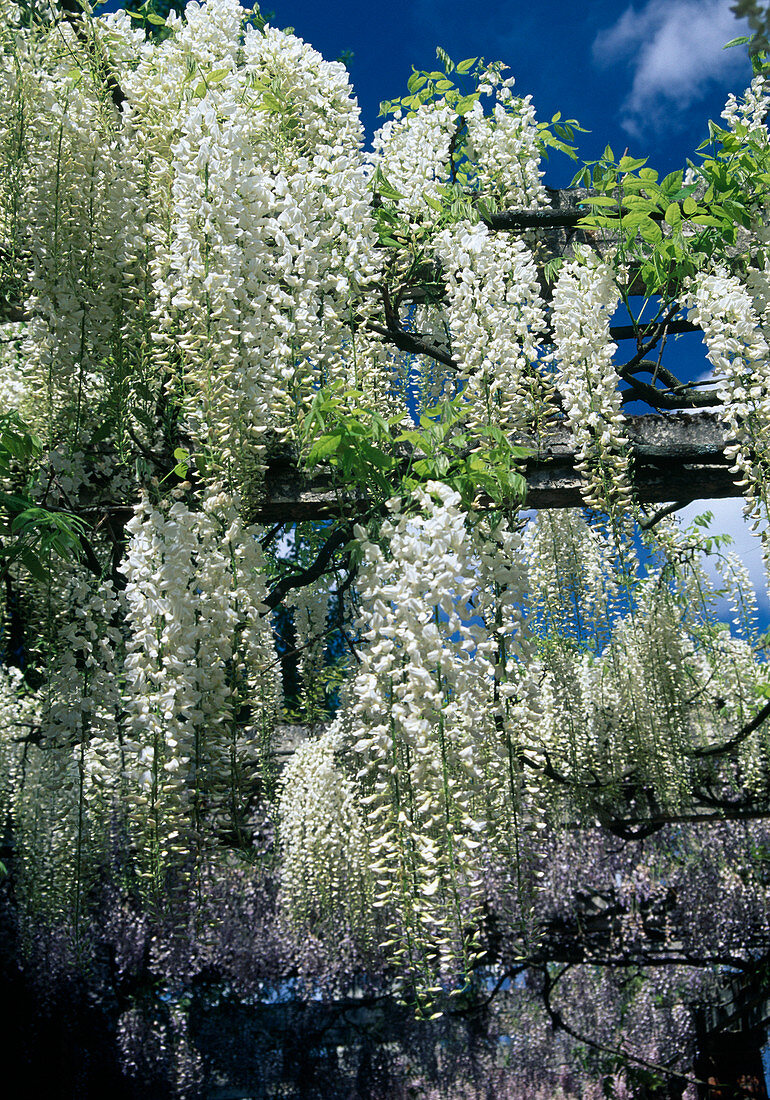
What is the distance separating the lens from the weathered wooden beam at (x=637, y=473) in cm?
295

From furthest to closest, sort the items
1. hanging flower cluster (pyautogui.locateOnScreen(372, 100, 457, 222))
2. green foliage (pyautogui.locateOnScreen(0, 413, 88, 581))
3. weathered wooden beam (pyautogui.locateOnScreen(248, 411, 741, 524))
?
hanging flower cluster (pyautogui.locateOnScreen(372, 100, 457, 222)), weathered wooden beam (pyautogui.locateOnScreen(248, 411, 741, 524)), green foliage (pyautogui.locateOnScreen(0, 413, 88, 581))

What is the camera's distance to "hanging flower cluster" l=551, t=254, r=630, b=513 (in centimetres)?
288

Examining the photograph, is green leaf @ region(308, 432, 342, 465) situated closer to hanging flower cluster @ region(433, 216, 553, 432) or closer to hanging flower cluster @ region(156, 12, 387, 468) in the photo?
hanging flower cluster @ region(156, 12, 387, 468)

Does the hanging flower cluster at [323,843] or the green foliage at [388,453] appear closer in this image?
the green foliage at [388,453]

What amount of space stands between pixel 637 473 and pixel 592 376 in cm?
38

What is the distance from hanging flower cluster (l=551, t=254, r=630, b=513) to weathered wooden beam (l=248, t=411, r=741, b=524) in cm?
10

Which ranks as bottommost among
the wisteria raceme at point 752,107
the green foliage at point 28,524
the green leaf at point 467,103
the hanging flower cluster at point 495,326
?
the green foliage at point 28,524

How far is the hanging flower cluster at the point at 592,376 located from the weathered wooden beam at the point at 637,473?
0.32 ft

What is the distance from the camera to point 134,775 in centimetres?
248

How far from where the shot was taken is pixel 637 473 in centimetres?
307

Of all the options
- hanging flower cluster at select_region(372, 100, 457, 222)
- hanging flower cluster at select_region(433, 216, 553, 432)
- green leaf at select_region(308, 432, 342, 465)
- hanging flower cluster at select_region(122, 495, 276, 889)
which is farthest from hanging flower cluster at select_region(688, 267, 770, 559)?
hanging flower cluster at select_region(122, 495, 276, 889)

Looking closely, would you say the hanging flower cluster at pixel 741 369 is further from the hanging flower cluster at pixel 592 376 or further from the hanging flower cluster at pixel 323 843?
the hanging flower cluster at pixel 323 843

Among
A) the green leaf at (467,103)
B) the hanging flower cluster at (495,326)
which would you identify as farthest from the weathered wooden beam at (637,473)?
the green leaf at (467,103)

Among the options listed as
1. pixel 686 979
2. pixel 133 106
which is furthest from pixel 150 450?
pixel 686 979
